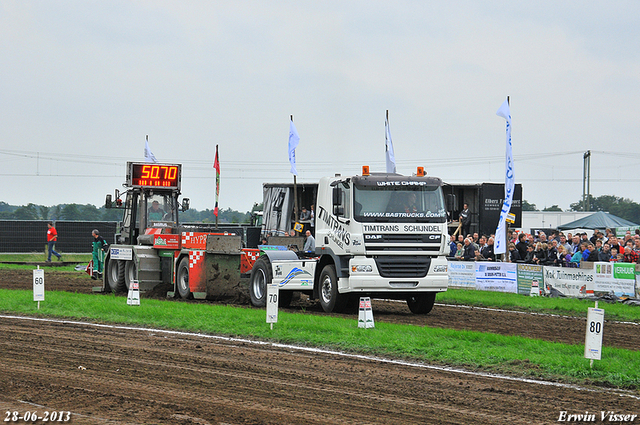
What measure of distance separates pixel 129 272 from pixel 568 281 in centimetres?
1284

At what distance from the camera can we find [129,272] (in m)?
22.4

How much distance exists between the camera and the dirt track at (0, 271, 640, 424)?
7.32 meters

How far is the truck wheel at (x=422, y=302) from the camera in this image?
17.5m

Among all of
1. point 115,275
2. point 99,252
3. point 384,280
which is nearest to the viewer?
point 384,280

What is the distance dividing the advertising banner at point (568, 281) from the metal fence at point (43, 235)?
2634cm

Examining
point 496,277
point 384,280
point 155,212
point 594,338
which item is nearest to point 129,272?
point 155,212

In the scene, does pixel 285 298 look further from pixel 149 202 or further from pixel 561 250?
pixel 561 250

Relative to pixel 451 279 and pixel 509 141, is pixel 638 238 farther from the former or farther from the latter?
pixel 451 279

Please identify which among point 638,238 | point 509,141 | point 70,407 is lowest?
point 70,407

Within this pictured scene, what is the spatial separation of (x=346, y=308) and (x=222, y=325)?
4.20 meters

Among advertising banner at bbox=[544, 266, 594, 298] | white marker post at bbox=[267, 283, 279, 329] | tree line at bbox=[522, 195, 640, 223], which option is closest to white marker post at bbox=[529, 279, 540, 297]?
advertising banner at bbox=[544, 266, 594, 298]

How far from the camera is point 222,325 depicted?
47.2ft

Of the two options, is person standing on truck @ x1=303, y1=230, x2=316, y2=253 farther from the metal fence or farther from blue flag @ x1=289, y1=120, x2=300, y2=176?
the metal fence

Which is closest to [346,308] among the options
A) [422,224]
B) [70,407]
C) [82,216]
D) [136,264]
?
[422,224]
